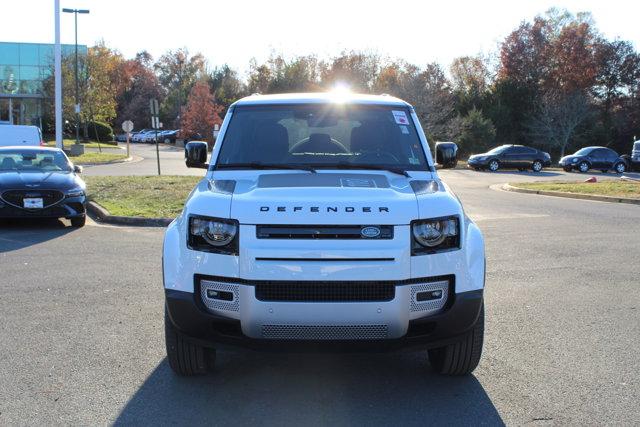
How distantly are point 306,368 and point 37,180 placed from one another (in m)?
8.76

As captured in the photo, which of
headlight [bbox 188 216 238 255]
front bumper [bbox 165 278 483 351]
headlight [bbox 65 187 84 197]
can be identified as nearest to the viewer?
front bumper [bbox 165 278 483 351]

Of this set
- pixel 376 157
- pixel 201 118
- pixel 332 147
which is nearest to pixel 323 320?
pixel 376 157

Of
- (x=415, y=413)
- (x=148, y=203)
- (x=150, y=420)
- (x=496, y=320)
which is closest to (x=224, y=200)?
(x=150, y=420)

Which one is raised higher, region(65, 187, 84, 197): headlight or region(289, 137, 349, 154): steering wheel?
region(289, 137, 349, 154): steering wheel

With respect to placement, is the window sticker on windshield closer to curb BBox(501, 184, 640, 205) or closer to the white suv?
the white suv

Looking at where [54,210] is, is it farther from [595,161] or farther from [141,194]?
[595,161]

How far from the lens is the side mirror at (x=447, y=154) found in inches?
233

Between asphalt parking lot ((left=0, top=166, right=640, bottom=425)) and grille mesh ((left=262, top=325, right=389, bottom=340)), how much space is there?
1.55 feet

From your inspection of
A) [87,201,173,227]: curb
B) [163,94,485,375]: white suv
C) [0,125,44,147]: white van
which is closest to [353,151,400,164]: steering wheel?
[163,94,485,375]: white suv

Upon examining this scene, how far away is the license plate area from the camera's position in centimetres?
1159

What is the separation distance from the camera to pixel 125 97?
296 feet

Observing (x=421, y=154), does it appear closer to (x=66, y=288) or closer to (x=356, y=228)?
(x=356, y=228)

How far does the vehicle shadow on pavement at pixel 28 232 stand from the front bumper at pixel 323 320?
6801 mm

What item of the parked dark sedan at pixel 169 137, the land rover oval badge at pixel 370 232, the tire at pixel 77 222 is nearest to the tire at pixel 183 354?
the land rover oval badge at pixel 370 232
